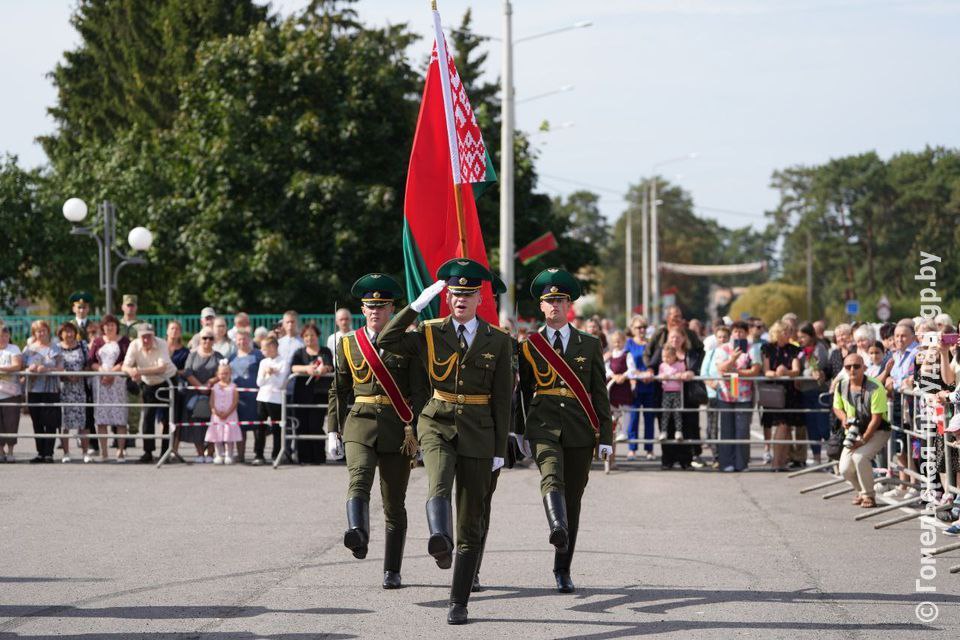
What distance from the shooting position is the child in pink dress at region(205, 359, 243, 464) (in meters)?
17.6

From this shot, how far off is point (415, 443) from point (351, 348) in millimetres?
737

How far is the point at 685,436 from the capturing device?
17.6m

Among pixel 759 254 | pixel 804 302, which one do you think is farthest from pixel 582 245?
pixel 759 254

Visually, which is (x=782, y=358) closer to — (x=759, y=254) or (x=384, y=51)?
(x=384, y=51)

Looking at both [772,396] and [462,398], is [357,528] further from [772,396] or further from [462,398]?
[772,396]

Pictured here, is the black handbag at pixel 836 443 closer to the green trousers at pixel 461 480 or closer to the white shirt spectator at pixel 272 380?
the green trousers at pixel 461 480

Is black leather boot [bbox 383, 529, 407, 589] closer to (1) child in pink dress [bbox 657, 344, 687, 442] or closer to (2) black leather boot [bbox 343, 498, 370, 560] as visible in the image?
(2) black leather boot [bbox 343, 498, 370, 560]

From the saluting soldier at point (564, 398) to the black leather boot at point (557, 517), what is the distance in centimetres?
18

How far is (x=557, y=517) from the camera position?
8.47m

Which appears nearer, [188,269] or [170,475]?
[170,475]

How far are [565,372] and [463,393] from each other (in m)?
1.00

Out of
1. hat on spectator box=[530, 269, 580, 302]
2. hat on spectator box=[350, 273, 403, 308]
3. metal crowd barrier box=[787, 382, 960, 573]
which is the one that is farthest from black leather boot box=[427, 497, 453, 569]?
metal crowd barrier box=[787, 382, 960, 573]

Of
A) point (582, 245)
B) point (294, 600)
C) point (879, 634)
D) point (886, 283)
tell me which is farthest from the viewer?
point (886, 283)

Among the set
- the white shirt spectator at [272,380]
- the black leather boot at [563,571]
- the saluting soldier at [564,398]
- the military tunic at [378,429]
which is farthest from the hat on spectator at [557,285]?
the white shirt spectator at [272,380]
